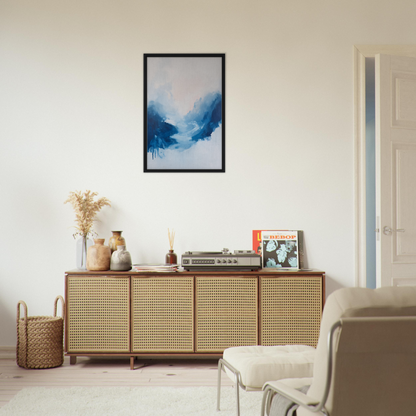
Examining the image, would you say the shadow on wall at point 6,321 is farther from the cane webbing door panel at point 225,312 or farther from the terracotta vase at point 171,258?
the cane webbing door panel at point 225,312

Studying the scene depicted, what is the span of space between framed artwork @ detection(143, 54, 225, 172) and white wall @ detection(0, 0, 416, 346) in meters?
0.08

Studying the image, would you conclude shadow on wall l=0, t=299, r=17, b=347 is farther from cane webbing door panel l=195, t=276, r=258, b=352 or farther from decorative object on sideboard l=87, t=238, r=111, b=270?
cane webbing door panel l=195, t=276, r=258, b=352

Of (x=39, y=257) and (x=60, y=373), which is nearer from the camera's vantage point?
(x=60, y=373)

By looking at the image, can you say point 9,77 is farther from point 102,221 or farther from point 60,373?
point 60,373

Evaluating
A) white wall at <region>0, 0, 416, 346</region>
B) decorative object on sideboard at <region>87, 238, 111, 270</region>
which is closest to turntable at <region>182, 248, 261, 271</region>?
white wall at <region>0, 0, 416, 346</region>

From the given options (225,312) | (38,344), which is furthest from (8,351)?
(225,312)

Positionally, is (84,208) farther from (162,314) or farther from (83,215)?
(162,314)

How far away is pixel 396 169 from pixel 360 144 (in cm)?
37

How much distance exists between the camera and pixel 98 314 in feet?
10.8

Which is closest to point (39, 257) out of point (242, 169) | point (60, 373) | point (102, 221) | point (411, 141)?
point (102, 221)

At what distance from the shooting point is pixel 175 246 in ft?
12.2

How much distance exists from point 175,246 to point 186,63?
1619mm

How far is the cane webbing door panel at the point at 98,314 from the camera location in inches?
129

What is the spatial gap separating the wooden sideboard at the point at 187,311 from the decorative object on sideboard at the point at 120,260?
2.9 inches
